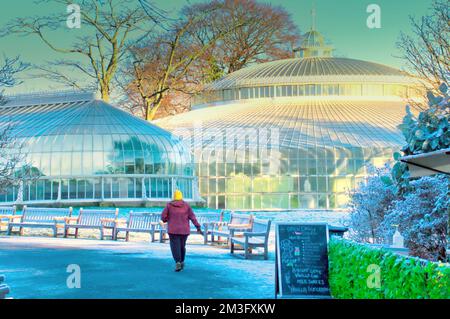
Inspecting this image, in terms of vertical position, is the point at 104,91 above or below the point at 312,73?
below

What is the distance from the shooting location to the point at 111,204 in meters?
31.7

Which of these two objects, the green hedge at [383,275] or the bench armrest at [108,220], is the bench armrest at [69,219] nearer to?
the bench armrest at [108,220]

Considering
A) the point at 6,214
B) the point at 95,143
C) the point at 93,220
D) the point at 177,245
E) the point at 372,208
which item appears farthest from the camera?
the point at 95,143

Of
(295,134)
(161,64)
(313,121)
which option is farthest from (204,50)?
(295,134)

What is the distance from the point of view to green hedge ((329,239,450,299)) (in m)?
7.40

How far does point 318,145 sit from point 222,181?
422 cm

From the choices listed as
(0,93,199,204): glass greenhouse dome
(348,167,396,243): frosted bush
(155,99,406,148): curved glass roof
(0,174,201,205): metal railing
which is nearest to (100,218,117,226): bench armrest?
(348,167,396,243): frosted bush

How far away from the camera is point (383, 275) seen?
8.67 metres

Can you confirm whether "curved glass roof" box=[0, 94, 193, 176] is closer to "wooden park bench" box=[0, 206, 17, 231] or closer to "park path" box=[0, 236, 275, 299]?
"wooden park bench" box=[0, 206, 17, 231]

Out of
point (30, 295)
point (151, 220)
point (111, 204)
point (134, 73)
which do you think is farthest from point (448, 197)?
point (134, 73)

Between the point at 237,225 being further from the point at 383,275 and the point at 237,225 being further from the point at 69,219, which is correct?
the point at 383,275

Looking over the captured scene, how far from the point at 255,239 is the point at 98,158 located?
610 inches

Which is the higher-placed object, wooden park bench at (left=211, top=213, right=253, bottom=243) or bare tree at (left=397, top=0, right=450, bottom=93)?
bare tree at (left=397, top=0, right=450, bottom=93)

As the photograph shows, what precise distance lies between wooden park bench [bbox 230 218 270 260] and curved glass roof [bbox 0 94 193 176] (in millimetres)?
14786
